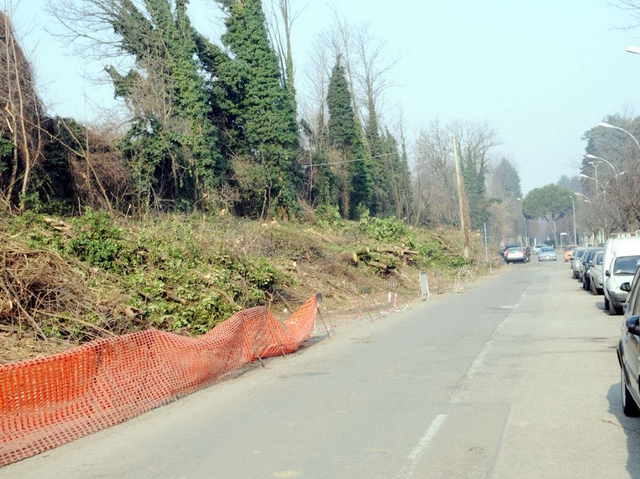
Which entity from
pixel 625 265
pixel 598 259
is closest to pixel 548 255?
pixel 598 259

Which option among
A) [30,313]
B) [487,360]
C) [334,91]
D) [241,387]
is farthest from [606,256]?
[334,91]

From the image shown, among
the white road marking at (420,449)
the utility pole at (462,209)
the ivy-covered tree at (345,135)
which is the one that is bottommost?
the white road marking at (420,449)

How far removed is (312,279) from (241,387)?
594 inches

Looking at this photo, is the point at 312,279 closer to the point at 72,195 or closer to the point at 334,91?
the point at 72,195

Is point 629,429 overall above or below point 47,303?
below

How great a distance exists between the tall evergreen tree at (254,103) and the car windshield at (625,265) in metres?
23.4

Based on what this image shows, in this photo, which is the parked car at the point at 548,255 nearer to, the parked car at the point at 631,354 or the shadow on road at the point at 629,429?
the shadow on road at the point at 629,429

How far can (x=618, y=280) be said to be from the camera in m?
19.1

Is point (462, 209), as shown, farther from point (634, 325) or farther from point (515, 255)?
point (634, 325)

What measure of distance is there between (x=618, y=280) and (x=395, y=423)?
13.0 m

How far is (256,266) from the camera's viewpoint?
2069 centimetres

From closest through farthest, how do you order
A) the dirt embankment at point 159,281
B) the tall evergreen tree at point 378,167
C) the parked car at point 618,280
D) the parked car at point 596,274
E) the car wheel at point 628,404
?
the car wheel at point 628,404 → the dirt embankment at point 159,281 → the parked car at point 618,280 → the parked car at point 596,274 → the tall evergreen tree at point 378,167

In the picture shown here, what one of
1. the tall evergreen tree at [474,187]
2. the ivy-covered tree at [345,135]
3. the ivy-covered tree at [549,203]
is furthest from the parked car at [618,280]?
the ivy-covered tree at [549,203]

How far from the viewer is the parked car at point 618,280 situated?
18828mm
